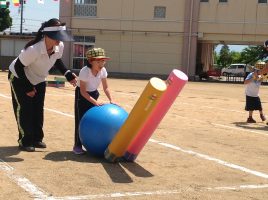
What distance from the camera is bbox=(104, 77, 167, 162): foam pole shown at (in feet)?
18.8

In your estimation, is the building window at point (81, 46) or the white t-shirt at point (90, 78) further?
the building window at point (81, 46)

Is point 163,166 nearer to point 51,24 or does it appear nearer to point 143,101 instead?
point 143,101

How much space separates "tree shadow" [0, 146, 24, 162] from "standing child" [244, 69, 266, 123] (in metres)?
6.84

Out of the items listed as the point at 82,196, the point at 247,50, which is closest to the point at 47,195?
the point at 82,196

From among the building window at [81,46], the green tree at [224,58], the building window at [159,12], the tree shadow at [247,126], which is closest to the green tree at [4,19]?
the building window at [81,46]

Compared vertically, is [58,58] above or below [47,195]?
above

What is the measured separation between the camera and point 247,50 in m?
82.3

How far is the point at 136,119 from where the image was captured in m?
6.04

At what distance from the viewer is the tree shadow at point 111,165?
18.8 feet

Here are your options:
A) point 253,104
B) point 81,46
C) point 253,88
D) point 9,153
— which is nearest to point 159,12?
point 81,46

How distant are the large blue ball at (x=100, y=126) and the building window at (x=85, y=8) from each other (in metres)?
35.8

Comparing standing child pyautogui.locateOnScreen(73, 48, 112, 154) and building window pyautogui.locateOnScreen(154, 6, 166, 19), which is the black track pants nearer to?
standing child pyautogui.locateOnScreen(73, 48, 112, 154)

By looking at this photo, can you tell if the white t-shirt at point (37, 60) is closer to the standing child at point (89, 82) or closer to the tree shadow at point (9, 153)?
the standing child at point (89, 82)

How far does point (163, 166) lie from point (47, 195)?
2.08 m
